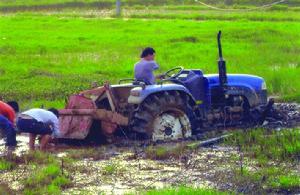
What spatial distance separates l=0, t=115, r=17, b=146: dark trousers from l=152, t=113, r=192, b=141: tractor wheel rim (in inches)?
85.6

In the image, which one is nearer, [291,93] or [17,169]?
[17,169]

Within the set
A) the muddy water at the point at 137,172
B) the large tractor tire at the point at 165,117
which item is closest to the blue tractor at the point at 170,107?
the large tractor tire at the point at 165,117

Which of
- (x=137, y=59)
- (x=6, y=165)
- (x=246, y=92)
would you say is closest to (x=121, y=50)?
(x=137, y=59)

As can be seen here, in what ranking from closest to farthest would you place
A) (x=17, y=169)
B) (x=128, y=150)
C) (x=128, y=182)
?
1. (x=128, y=182)
2. (x=17, y=169)
3. (x=128, y=150)

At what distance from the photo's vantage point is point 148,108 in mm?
12312

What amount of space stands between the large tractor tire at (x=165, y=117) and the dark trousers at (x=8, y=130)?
6.00 feet

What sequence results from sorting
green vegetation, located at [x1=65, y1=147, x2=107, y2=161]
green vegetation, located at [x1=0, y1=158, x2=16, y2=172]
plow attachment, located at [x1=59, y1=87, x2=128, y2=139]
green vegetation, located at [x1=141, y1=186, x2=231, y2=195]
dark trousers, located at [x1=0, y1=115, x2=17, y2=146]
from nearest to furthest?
green vegetation, located at [x1=141, y1=186, x2=231, y2=195], green vegetation, located at [x1=0, y1=158, x2=16, y2=172], green vegetation, located at [x1=65, y1=147, x2=107, y2=161], plow attachment, located at [x1=59, y1=87, x2=128, y2=139], dark trousers, located at [x1=0, y1=115, x2=17, y2=146]

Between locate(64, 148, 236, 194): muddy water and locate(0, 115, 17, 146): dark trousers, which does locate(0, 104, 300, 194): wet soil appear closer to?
locate(64, 148, 236, 194): muddy water

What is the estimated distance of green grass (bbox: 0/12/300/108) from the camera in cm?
1980

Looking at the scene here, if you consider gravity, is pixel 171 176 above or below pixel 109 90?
below

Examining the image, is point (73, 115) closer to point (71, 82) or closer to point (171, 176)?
point (171, 176)

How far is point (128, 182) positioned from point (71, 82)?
10.6 m

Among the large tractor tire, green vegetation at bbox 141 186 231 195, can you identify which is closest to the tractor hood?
the large tractor tire

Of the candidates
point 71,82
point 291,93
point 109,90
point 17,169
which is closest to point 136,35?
point 71,82
